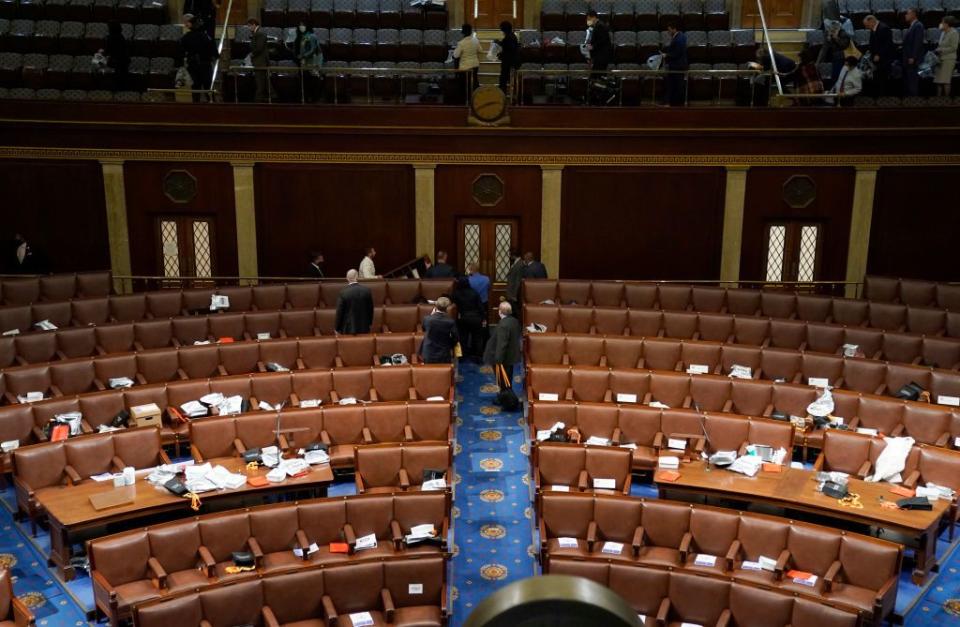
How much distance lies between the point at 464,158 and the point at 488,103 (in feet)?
3.17

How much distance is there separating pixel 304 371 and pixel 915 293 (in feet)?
26.7

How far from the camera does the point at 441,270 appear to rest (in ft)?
41.6

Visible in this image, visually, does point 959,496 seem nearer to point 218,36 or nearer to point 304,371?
point 304,371

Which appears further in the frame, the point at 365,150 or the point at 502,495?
the point at 365,150

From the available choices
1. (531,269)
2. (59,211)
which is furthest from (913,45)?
(59,211)

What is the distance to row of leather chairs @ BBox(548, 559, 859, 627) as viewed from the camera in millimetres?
5957

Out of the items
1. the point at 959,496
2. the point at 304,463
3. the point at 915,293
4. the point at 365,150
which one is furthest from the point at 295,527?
the point at 915,293

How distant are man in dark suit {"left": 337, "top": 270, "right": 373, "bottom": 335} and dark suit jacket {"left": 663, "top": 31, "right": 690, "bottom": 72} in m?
6.07

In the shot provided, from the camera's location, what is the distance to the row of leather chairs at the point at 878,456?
7.57 m

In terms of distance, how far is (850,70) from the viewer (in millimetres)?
12906

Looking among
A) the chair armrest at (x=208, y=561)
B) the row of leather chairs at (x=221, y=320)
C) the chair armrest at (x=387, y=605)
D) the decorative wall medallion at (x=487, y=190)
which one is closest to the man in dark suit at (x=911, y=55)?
the decorative wall medallion at (x=487, y=190)

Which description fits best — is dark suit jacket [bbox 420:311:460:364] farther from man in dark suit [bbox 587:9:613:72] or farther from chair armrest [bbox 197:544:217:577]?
man in dark suit [bbox 587:9:613:72]

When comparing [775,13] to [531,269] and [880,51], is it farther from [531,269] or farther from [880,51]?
[531,269]

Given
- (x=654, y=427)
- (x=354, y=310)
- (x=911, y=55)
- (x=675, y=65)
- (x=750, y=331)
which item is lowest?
(x=654, y=427)
